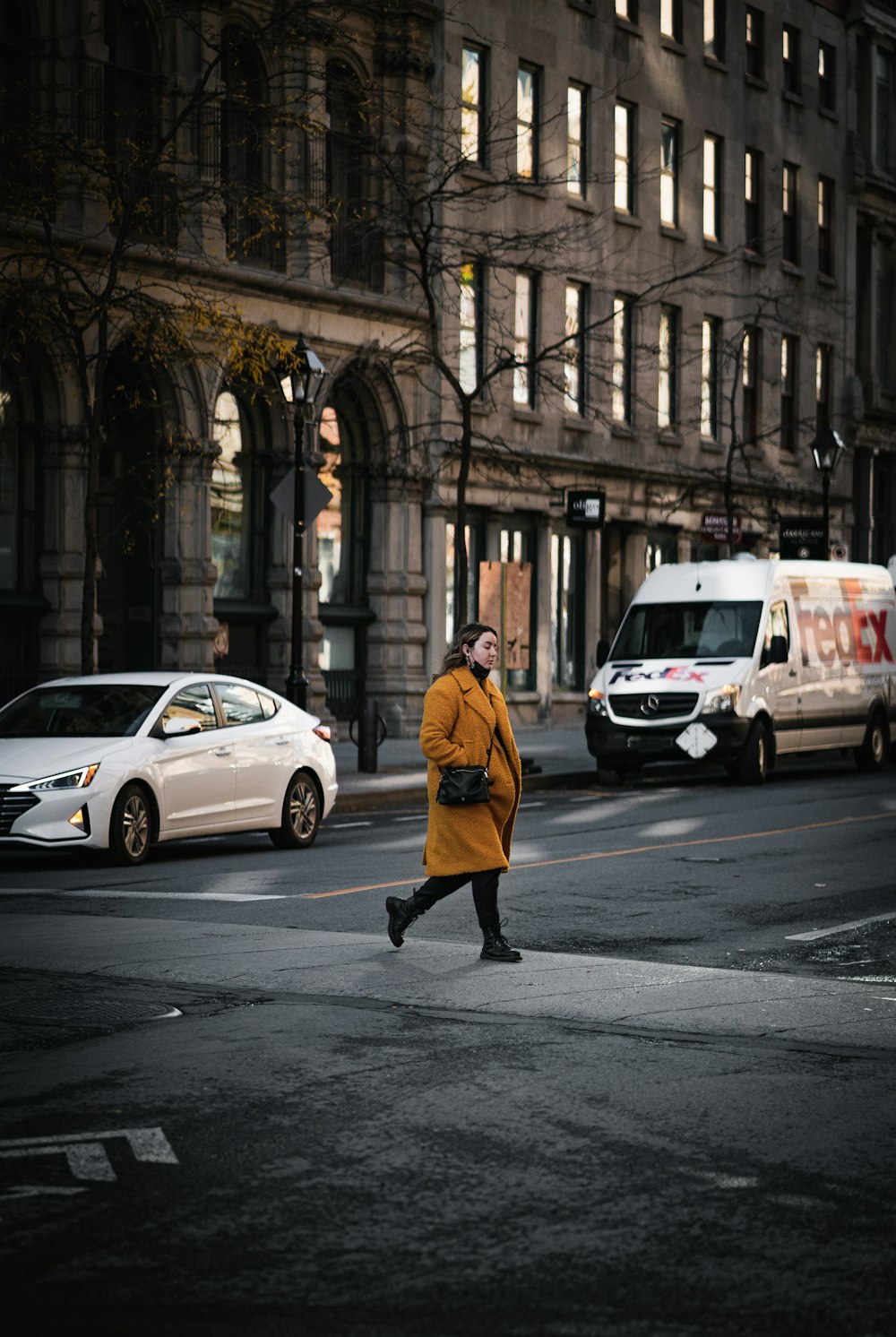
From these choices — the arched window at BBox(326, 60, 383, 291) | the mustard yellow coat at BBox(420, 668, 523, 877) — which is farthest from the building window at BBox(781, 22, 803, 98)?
the mustard yellow coat at BBox(420, 668, 523, 877)

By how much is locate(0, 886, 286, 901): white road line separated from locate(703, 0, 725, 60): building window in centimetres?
3305

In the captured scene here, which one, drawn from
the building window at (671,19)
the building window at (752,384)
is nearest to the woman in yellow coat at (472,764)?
the building window at (671,19)

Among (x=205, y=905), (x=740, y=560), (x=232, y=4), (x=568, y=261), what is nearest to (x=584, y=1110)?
(x=205, y=905)

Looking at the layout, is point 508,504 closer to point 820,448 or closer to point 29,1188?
point 820,448

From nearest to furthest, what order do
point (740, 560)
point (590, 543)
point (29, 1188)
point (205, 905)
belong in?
point (29, 1188), point (205, 905), point (740, 560), point (590, 543)

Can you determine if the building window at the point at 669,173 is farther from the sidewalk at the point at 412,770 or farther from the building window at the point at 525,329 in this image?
the sidewalk at the point at 412,770

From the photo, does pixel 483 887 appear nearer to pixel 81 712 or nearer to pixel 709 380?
pixel 81 712

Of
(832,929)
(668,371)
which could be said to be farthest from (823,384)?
(832,929)

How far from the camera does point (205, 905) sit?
1309cm

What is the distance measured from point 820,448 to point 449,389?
6.18m

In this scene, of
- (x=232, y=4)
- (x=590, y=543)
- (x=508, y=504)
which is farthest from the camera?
(x=590, y=543)

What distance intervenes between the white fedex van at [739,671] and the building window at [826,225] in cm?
2107

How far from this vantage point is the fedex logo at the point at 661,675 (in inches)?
989

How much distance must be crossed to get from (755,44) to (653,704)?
80.6ft
